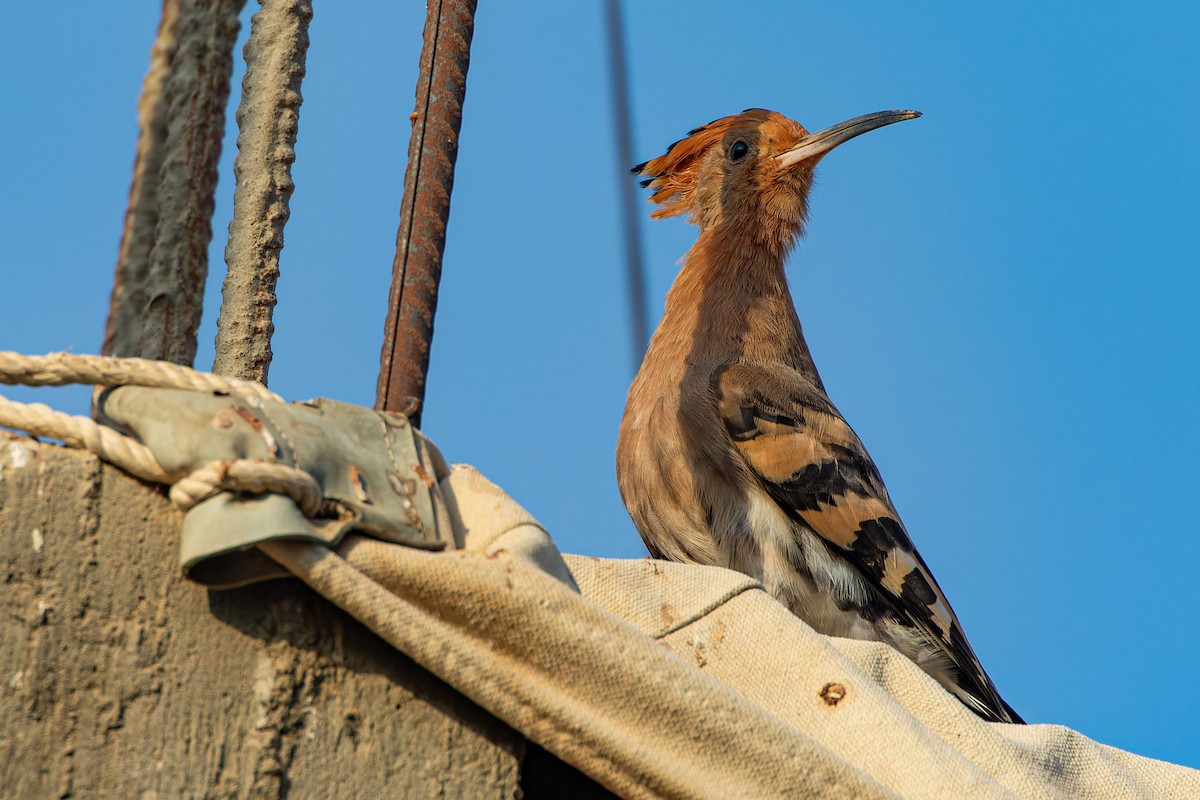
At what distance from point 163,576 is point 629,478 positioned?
3.10 m

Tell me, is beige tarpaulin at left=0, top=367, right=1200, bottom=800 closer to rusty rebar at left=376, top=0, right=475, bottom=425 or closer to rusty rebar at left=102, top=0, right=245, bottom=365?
rusty rebar at left=102, top=0, right=245, bottom=365

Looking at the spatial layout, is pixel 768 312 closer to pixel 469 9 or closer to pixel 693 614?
pixel 469 9

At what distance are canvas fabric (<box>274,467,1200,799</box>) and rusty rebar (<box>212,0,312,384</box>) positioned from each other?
1002 millimetres

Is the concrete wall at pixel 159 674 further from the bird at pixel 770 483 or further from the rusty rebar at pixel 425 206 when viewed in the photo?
the bird at pixel 770 483

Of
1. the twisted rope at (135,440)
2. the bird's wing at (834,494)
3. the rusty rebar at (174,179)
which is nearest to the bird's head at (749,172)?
the bird's wing at (834,494)

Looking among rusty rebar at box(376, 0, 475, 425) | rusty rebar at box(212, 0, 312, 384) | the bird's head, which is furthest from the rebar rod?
the bird's head

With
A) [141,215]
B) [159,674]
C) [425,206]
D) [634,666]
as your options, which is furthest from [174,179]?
[425,206]

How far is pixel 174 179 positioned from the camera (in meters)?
1.69

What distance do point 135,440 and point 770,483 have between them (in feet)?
9.91

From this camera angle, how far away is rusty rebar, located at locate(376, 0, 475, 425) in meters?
2.39

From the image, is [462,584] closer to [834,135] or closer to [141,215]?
[141,215]

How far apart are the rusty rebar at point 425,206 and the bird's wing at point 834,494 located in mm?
2026

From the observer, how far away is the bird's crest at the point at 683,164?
5719 millimetres

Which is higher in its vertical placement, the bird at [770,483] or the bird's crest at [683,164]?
the bird's crest at [683,164]
